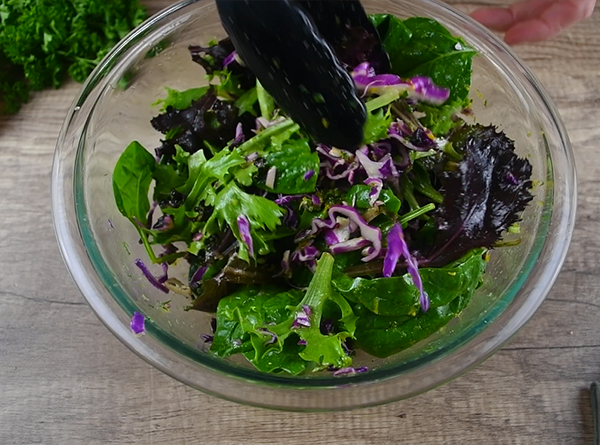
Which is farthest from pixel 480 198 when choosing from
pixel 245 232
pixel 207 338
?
pixel 207 338

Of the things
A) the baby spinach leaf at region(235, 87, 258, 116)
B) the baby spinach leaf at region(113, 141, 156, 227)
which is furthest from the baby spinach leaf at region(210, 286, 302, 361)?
the baby spinach leaf at region(235, 87, 258, 116)

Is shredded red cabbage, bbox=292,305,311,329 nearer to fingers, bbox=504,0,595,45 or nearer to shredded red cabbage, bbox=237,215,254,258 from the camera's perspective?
shredded red cabbage, bbox=237,215,254,258

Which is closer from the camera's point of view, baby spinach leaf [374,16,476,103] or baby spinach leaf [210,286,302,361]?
baby spinach leaf [210,286,302,361]

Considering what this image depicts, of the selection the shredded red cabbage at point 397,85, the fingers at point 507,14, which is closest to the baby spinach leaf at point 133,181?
the shredded red cabbage at point 397,85

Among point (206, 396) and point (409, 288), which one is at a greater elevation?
point (409, 288)

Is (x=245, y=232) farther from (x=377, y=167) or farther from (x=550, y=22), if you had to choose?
(x=550, y=22)

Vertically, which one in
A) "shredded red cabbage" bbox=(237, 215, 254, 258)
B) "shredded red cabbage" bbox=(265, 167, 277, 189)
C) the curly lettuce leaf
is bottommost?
the curly lettuce leaf

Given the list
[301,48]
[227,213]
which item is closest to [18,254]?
[227,213]
